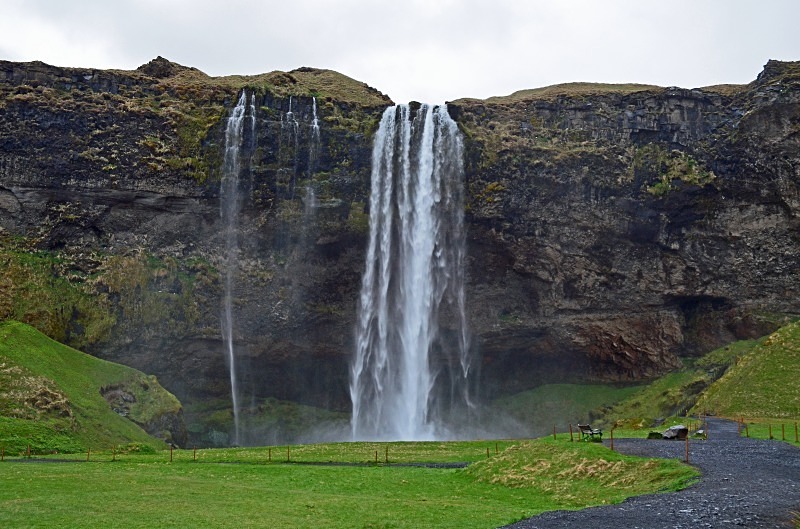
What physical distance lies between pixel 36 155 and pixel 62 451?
38.0 meters

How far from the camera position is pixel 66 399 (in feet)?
162

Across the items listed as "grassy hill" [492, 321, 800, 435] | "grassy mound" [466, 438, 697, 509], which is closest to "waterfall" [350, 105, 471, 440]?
"grassy hill" [492, 321, 800, 435]

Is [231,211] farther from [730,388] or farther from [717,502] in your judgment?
[717,502]

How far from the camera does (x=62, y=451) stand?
4291 cm

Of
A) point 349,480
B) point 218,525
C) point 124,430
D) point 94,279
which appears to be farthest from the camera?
point 94,279

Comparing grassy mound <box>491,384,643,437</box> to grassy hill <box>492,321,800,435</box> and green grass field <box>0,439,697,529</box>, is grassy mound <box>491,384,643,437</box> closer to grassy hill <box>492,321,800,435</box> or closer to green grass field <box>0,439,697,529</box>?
grassy hill <box>492,321,800,435</box>

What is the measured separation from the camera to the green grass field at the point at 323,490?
19.7m

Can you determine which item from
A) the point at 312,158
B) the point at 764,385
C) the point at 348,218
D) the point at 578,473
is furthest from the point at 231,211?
the point at 578,473

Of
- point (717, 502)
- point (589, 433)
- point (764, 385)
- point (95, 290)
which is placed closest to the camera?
point (717, 502)

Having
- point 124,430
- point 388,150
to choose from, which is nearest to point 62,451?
point 124,430

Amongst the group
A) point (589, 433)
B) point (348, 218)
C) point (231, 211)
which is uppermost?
point (231, 211)

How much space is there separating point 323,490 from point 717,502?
1423cm

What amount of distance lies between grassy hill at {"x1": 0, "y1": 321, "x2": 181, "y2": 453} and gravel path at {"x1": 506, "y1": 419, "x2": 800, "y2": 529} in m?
34.6

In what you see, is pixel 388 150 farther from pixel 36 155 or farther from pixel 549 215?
pixel 36 155
